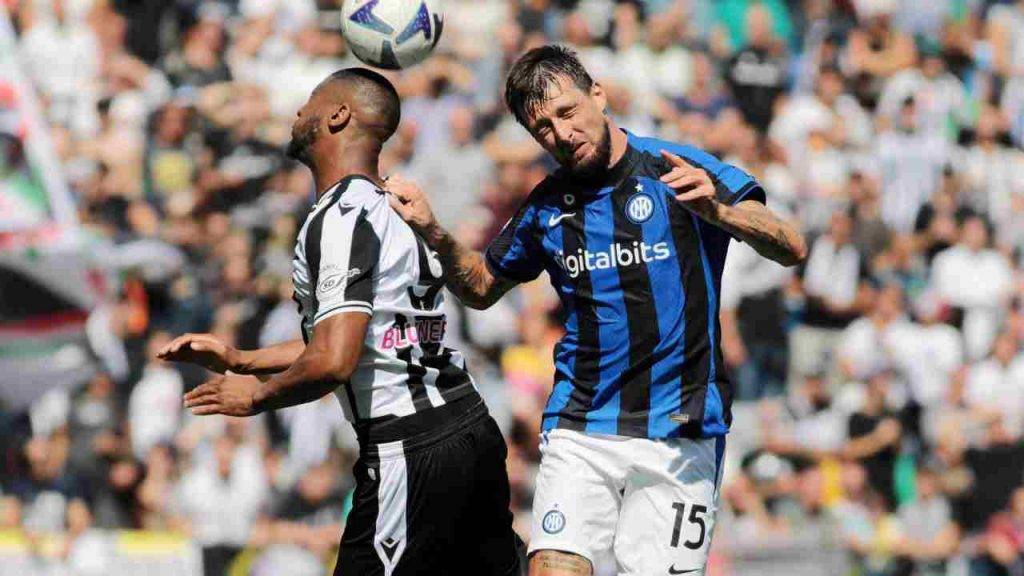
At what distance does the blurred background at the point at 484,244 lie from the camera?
12508mm

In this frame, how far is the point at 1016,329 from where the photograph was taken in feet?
46.5

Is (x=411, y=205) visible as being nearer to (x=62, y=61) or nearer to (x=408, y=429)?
(x=408, y=429)

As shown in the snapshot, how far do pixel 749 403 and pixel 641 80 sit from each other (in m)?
3.69

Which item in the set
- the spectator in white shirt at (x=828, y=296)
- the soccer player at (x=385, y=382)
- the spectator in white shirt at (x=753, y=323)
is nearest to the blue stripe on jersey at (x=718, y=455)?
the soccer player at (x=385, y=382)

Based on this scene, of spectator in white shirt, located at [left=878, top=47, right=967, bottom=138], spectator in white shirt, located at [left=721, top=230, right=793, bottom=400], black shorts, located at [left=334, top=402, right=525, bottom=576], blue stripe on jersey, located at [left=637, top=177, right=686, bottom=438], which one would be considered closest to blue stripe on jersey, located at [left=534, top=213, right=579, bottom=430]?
blue stripe on jersey, located at [left=637, top=177, right=686, bottom=438]

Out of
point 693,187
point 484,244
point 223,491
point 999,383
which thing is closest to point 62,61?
point 484,244

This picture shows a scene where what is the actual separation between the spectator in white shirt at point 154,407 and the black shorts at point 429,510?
713 cm

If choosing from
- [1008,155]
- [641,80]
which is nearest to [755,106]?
[641,80]

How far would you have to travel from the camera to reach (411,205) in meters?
6.57

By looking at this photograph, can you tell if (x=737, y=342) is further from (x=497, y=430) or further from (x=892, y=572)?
(x=497, y=430)

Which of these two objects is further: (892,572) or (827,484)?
(827,484)

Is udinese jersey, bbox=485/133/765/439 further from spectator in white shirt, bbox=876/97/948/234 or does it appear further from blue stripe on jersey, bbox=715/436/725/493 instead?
spectator in white shirt, bbox=876/97/948/234

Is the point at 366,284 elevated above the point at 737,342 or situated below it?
above

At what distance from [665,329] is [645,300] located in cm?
14
